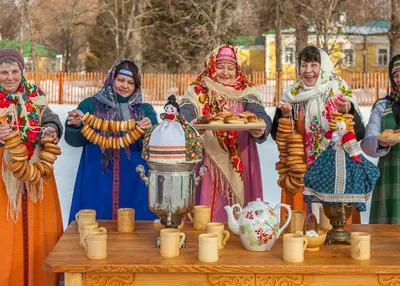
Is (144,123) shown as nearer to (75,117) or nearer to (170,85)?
(75,117)

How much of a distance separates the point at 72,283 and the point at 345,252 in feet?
3.74

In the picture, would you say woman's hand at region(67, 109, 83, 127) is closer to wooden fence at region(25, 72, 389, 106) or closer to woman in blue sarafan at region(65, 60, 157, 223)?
woman in blue sarafan at region(65, 60, 157, 223)

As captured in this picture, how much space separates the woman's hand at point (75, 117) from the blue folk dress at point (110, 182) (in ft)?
0.55

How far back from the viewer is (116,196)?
3.64 metres

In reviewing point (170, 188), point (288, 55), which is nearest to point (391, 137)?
point (170, 188)

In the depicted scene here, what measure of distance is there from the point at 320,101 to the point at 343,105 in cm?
16

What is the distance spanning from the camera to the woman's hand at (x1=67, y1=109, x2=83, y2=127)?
3416 mm

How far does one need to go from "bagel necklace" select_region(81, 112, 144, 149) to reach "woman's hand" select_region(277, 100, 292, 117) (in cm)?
87

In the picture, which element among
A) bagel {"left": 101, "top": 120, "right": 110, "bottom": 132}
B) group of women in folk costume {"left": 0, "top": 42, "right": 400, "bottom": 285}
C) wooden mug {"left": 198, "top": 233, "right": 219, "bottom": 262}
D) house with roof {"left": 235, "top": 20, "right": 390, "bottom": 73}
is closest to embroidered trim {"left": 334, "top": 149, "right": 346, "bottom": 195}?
wooden mug {"left": 198, "top": 233, "right": 219, "bottom": 262}

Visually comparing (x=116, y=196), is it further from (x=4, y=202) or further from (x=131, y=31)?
(x=131, y=31)

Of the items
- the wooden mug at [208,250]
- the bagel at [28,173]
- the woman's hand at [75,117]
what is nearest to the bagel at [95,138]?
the woman's hand at [75,117]

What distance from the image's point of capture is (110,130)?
3.44 m

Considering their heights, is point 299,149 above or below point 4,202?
above

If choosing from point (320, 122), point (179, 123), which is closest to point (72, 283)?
point (179, 123)
